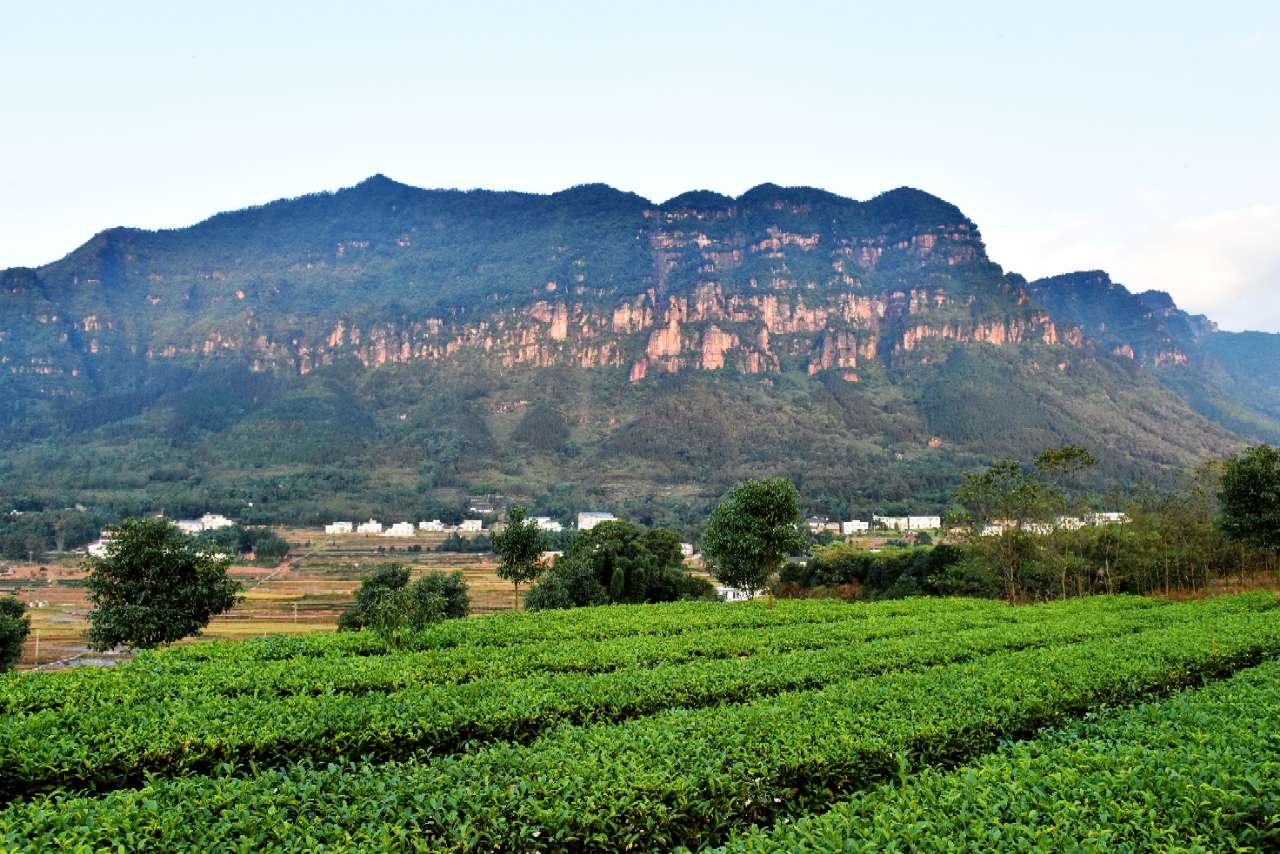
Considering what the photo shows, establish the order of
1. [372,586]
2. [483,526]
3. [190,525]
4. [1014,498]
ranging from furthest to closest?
[483,526], [190,525], [372,586], [1014,498]

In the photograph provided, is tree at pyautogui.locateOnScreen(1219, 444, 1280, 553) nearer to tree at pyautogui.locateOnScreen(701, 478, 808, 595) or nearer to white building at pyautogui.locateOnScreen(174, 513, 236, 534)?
tree at pyautogui.locateOnScreen(701, 478, 808, 595)

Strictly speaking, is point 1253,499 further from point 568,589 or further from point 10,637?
point 10,637

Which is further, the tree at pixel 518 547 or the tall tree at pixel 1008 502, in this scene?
the tall tree at pixel 1008 502

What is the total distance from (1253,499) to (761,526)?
2577 centimetres

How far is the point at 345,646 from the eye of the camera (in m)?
16.5

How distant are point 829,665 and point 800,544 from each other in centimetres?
1781

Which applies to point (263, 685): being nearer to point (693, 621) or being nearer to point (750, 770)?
point (750, 770)

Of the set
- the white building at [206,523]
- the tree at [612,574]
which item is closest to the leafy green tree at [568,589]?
the tree at [612,574]

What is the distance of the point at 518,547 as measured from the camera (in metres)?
35.2

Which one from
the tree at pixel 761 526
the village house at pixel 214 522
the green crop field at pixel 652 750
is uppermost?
the green crop field at pixel 652 750

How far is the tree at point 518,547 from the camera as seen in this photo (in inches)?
1382

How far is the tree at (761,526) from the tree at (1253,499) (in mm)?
22817

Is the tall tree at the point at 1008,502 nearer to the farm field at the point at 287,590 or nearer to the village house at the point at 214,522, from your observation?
the farm field at the point at 287,590

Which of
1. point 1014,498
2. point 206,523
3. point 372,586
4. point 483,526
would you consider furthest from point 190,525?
point 1014,498
